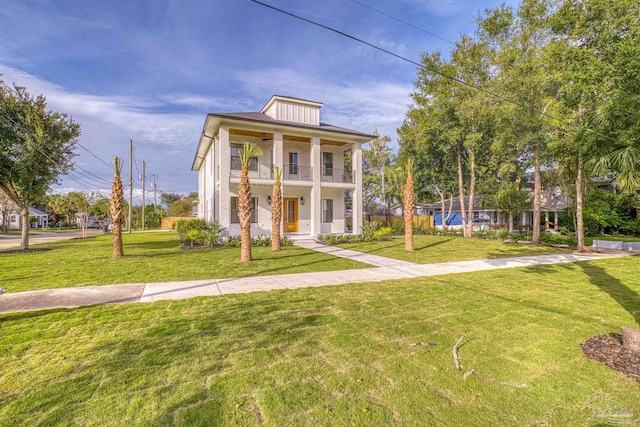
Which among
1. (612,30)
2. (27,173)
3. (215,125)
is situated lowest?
(27,173)

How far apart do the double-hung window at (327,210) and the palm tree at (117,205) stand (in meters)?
11.5

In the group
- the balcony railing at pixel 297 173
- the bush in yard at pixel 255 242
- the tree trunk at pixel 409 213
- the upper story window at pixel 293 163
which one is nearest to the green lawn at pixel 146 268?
the bush in yard at pixel 255 242

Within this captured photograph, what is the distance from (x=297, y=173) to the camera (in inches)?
745

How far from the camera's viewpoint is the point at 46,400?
8.44ft

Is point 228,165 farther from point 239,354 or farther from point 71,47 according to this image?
point 239,354

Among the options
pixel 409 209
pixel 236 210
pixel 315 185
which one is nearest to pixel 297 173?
pixel 315 185

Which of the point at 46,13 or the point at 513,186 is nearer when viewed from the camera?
the point at 46,13

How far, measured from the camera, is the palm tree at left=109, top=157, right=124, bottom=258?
1125 cm

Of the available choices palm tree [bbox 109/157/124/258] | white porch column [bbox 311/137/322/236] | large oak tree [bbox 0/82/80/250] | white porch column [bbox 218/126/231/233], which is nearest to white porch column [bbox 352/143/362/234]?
white porch column [bbox 311/137/322/236]

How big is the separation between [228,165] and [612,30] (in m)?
17.5

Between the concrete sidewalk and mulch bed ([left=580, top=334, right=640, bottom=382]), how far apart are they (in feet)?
Answer: 14.1

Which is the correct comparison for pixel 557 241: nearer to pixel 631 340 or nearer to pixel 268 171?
pixel 631 340

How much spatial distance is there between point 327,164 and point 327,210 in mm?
3139

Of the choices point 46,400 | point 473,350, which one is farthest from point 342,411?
point 46,400
